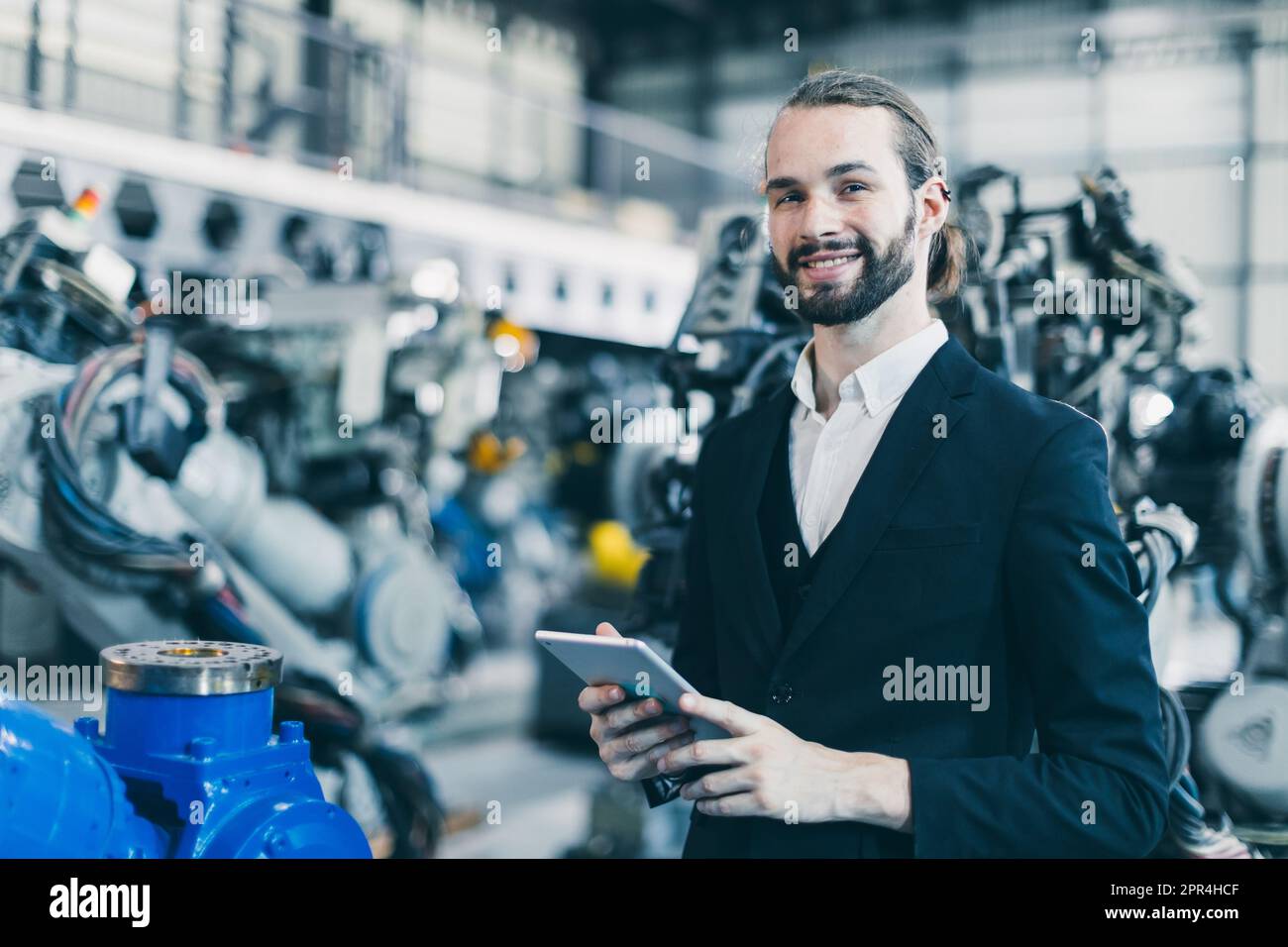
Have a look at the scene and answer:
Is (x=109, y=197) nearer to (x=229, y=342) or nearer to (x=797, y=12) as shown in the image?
(x=229, y=342)

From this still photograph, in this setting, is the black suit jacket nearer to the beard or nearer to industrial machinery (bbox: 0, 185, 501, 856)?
the beard

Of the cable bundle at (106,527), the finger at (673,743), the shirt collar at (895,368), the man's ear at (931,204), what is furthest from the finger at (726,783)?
the cable bundle at (106,527)

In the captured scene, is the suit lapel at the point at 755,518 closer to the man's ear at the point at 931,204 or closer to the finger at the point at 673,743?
the finger at the point at 673,743

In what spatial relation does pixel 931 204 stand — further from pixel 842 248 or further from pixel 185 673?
pixel 185 673

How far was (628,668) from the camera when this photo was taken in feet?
4.75

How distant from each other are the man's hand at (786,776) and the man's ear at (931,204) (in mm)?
751

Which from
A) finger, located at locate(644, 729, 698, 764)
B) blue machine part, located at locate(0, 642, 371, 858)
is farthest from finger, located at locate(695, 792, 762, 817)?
blue machine part, located at locate(0, 642, 371, 858)

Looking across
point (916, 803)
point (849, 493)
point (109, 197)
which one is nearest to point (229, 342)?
point (109, 197)

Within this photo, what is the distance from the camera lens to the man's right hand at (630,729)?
1.54 meters

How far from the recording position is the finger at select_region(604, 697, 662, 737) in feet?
5.01

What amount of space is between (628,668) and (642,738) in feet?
0.56

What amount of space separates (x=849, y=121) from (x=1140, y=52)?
40.9ft

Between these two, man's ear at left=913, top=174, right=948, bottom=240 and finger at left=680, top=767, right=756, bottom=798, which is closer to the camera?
finger at left=680, top=767, right=756, bottom=798
